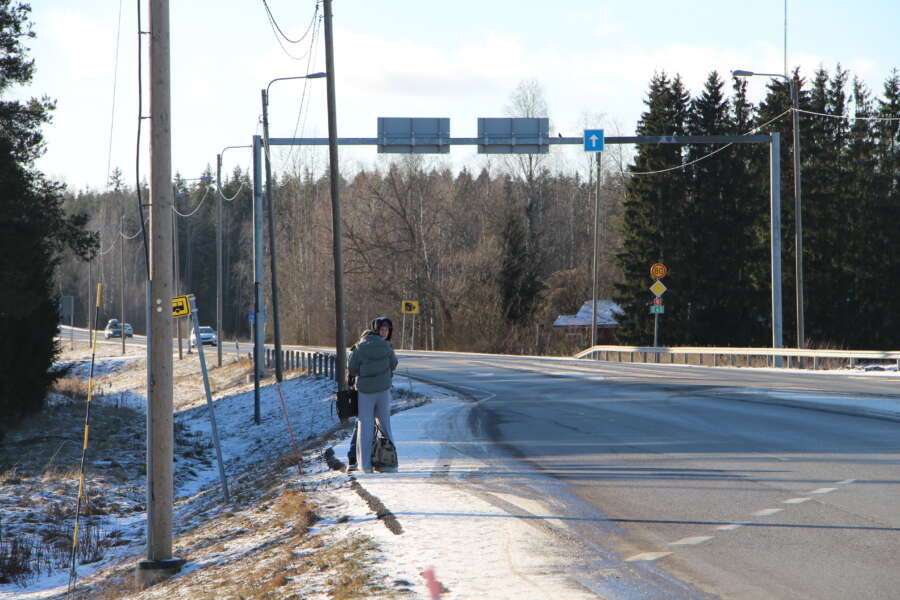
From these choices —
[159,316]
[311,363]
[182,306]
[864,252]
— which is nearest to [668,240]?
[864,252]

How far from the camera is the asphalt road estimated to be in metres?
6.73

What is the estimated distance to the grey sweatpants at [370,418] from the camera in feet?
36.9

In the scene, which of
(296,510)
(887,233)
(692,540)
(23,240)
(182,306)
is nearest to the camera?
(692,540)

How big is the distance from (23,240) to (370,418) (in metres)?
19.5

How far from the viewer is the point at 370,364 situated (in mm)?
11164

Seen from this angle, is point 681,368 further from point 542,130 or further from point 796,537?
point 796,537

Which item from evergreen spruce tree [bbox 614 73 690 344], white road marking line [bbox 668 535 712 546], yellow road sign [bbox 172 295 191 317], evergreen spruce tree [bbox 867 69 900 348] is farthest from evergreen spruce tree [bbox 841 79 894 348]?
white road marking line [bbox 668 535 712 546]

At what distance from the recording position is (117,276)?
11944cm

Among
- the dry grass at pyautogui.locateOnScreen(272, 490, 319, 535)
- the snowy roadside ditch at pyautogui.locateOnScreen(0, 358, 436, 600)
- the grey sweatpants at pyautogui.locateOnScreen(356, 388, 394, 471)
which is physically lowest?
the snowy roadside ditch at pyautogui.locateOnScreen(0, 358, 436, 600)

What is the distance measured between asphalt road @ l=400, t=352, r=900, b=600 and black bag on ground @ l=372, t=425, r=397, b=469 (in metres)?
0.78

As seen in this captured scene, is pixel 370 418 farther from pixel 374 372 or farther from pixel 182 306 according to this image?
pixel 182 306

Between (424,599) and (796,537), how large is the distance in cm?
335

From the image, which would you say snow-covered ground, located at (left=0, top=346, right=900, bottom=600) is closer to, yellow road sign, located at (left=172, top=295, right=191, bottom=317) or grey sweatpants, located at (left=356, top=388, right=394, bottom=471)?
grey sweatpants, located at (left=356, top=388, right=394, bottom=471)

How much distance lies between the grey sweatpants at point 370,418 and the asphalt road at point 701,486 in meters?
1.05
